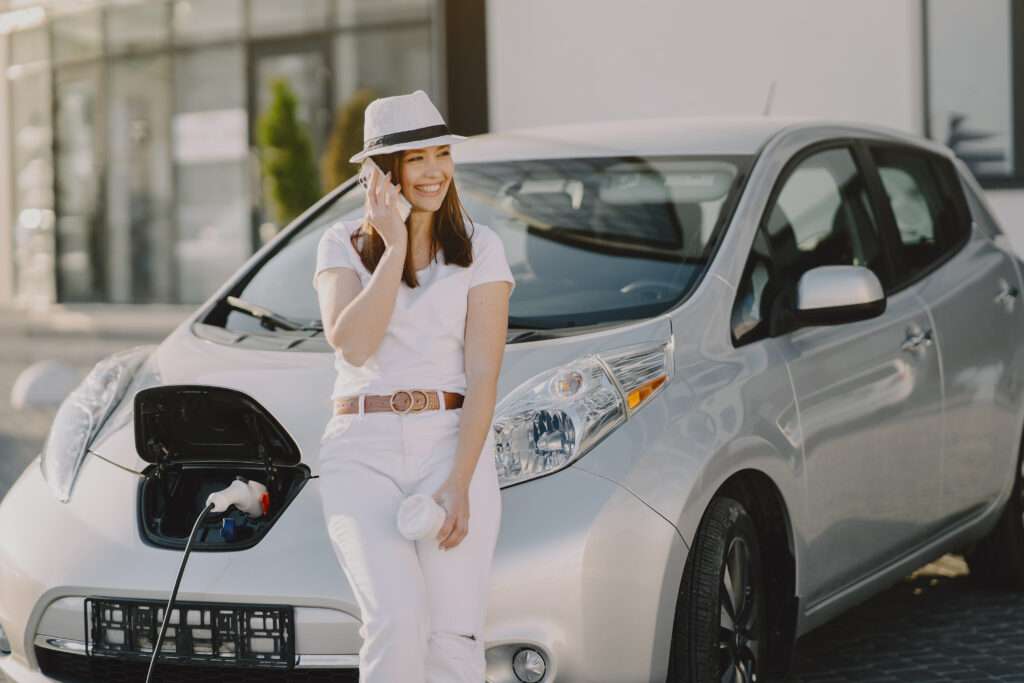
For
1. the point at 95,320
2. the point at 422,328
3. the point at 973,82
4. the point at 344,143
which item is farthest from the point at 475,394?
the point at 95,320

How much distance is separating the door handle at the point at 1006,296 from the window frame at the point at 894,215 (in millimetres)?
190

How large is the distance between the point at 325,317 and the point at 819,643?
103 inches

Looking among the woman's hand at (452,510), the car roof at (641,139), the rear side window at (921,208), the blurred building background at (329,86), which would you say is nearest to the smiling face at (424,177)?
the woman's hand at (452,510)

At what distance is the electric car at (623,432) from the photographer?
3738mm

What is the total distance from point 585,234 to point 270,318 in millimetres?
922

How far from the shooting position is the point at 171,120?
64.3 ft

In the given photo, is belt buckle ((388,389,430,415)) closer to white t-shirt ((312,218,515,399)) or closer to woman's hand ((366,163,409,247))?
white t-shirt ((312,218,515,399))

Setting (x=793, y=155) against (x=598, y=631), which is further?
(x=793, y=155)

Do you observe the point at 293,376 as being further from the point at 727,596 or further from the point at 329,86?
the point at 329,86

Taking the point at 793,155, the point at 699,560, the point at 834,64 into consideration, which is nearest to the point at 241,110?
the point at 834,64

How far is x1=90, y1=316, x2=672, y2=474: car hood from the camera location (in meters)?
4.02

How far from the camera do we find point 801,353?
457 cm

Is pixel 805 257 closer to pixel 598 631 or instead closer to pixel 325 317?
pixel 598 631

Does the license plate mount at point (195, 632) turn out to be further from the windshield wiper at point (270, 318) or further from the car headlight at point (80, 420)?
the windshield wiper at point (270, 318)
